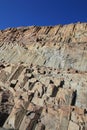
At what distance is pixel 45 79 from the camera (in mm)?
33062

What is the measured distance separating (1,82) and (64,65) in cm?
1122

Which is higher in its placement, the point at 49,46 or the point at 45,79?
the point at 49,46

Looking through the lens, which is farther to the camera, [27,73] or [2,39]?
[2,39]

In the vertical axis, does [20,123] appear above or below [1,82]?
below

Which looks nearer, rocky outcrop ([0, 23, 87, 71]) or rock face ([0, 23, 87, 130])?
rock face ([0, 23, 87, 130])

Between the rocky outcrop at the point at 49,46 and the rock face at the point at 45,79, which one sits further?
the rocky outcrop at the point at 49,46

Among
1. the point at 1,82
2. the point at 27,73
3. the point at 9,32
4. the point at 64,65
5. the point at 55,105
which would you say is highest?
the point at 9,32

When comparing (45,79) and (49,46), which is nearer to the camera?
(45,79)

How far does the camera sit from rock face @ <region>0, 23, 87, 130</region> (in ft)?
82.2

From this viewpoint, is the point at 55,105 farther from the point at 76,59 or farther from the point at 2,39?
the point at 2,39

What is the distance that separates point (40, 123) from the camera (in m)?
24.8

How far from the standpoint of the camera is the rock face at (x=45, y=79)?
82.2 ft

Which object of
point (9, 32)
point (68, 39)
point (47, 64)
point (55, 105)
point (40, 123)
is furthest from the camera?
point (9, 32)

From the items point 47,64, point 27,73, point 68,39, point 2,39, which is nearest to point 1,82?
point 27,73
